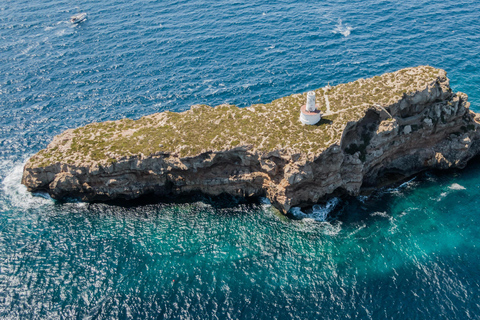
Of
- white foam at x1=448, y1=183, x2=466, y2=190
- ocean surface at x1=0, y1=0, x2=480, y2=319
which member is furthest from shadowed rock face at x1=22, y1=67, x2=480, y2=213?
white foam at x1=448, y1=183, x2=466, y2=190

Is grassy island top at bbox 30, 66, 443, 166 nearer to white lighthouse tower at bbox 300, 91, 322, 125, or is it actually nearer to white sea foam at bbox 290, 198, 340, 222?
white lighthouse tower at bbox 300, 91, 322, 125

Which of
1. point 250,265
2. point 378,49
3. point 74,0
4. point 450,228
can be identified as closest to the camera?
point 250,265

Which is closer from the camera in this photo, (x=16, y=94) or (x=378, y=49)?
(x=16, y=94)

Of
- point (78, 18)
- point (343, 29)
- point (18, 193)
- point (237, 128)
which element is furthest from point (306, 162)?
point (78, 18)

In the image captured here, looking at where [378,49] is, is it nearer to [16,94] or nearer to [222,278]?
[222,278]

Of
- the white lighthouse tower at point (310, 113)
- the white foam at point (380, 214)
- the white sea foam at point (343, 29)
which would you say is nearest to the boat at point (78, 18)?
the white sea foam at point (343, 29)

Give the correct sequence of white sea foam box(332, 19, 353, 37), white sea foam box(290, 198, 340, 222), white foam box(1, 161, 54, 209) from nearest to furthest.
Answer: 1. white sea foam box(290, 198, 340, 222)
2. white foam box(1, 161, 54, 209)
3. white sea foam box(332, 19, 353, 37)

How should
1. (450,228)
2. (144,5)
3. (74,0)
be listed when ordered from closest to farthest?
(450,228) → (144,5) → (74,0)

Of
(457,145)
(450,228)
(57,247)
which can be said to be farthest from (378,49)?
(57,247)
